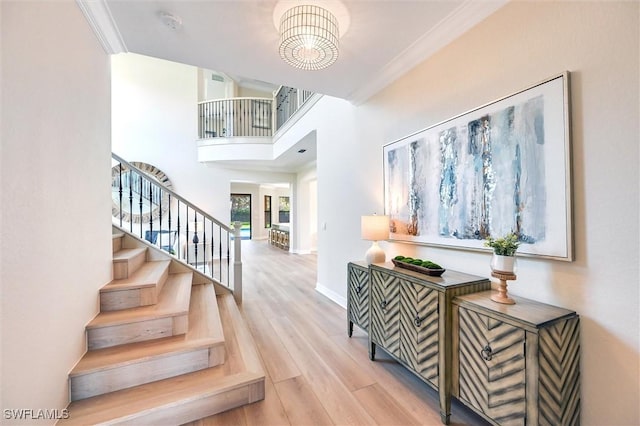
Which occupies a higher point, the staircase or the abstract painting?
the abstract painting

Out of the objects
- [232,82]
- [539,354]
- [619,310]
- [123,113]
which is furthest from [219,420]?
[232,82]

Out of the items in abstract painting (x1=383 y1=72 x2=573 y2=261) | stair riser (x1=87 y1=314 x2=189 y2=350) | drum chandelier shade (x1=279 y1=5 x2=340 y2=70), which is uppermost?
drum chandelier shade (x1=279 y1=5 x2=340 y2=70)

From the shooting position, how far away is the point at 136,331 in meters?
1.95

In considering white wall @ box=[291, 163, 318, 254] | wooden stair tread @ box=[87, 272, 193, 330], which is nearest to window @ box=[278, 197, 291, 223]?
white wall @ box=[291, 163, 318, 254]

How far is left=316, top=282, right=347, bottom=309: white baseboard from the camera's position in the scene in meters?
3.51

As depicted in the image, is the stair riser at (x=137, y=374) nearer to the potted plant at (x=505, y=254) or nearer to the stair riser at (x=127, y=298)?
the stair riser at (x=127, y=298)

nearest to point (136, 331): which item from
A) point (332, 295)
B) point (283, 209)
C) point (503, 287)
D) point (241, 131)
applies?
point (332, 295)

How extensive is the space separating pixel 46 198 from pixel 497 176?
2.60 m

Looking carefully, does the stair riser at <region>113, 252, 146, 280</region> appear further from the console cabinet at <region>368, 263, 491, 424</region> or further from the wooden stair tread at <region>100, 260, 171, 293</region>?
the console cabinet at <region>368, 263, 491, 424</region>

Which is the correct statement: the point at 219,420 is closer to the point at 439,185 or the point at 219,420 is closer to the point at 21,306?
the point at 21,306

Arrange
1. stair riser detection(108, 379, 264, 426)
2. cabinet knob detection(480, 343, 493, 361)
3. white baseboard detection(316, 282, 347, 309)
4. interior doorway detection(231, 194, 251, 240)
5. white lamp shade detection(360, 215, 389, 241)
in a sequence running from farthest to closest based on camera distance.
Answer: interior doorway detection(231, 194, 251, 240) < white baseboard detection(316, 282, 347, 309) < white lamp shade detection(360, 215, 389, 241) < stair riser detection(108, 379, 264, 426) < cabinet knob detection(480, 343, 493, 361)

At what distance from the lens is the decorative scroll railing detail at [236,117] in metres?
7.03

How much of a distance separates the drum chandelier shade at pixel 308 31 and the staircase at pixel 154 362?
2169 mm

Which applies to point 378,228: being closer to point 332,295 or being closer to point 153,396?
point 332,295
